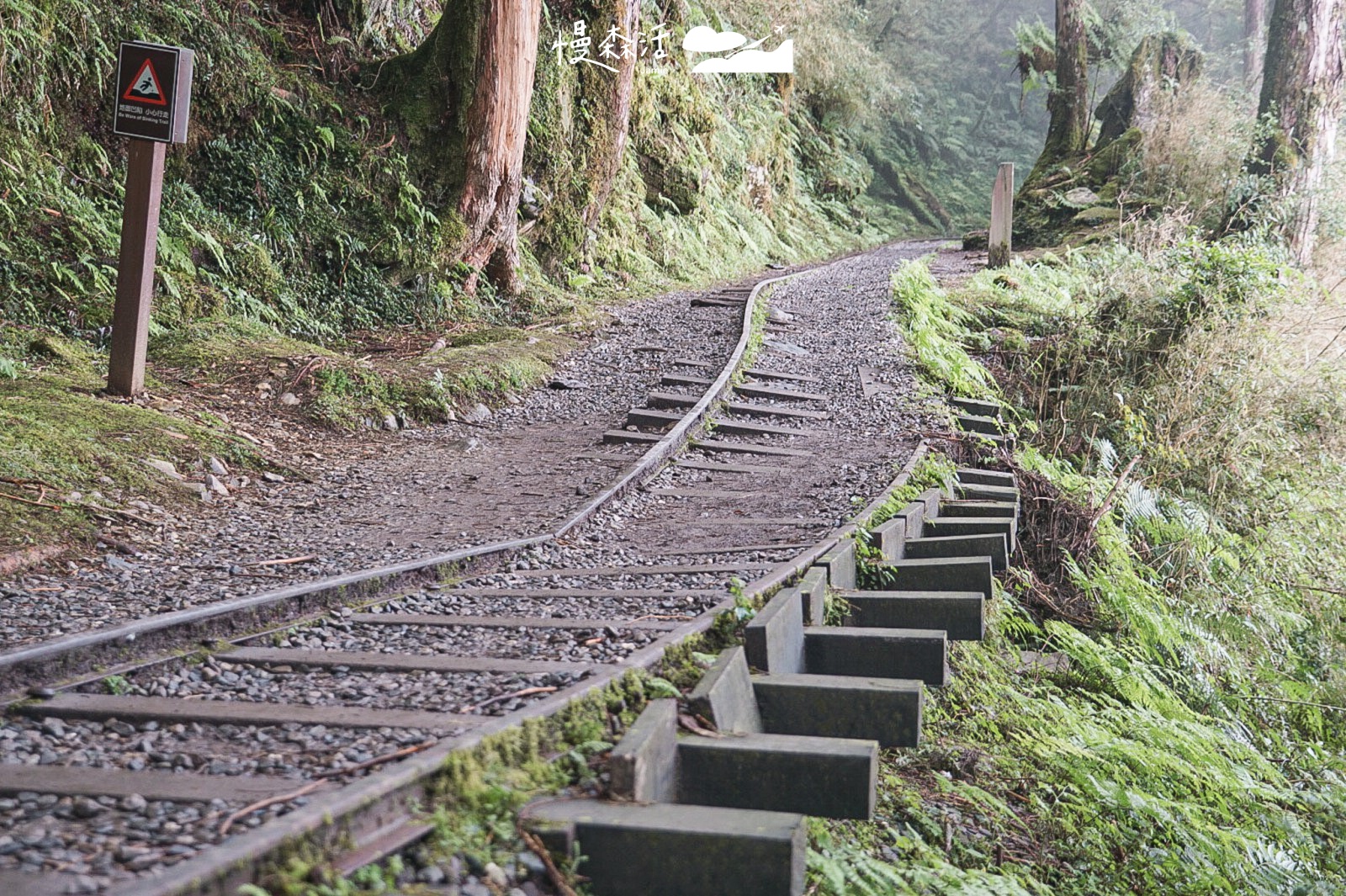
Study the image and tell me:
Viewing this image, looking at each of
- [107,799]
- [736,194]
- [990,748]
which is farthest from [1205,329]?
[736,194]

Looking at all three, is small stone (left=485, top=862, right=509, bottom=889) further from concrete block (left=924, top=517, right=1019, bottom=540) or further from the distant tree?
the distant tree

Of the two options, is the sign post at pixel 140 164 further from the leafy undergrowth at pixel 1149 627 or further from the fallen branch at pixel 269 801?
the leafy undergrowth at pixel 1149 627

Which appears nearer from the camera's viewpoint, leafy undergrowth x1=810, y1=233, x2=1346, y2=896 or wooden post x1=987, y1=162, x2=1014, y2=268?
leafy undergrowth x1=810, y1=233, x2=1346, y2=896

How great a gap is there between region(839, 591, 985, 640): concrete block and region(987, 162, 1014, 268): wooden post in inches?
495

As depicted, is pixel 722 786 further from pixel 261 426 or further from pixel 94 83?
pixel 94 83

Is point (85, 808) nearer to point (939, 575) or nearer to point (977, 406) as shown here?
point (939, 575)

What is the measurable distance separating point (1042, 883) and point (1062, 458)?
6168 mm

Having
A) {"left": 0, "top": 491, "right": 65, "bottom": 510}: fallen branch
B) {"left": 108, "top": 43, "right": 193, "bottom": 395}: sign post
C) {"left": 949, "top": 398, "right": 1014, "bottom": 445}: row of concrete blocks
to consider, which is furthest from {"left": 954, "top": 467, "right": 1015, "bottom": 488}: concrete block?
{"left": 108, "top": 43, "right": 193, "bottom": 395}: sign post

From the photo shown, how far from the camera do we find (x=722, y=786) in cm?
278

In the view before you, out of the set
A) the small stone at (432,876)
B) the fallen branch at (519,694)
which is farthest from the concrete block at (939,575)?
the small stone at (432,876)

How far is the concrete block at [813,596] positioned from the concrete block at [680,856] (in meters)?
1.83

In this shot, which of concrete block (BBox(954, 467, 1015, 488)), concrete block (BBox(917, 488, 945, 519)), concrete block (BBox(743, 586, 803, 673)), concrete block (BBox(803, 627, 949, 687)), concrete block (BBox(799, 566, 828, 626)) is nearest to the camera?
concrete block (BBox(743, 586, 803, 673))

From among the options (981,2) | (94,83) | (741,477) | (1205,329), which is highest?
(981,2)

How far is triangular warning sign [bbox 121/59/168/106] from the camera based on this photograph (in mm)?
6598
